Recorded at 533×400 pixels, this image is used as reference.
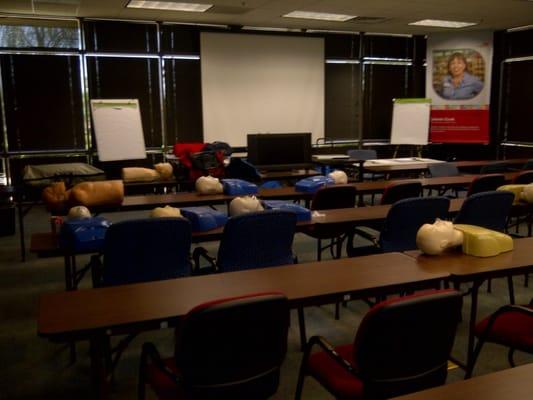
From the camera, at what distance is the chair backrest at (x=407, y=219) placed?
11.2 feet

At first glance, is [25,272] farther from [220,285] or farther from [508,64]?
[508,64]

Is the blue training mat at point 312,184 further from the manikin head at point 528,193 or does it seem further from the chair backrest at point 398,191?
the manikin head at point 528,193

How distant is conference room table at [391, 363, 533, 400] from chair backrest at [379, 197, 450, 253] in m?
1.97

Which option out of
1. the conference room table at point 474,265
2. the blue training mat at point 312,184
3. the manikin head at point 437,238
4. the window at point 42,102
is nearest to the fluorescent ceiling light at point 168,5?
the window at point 42,102

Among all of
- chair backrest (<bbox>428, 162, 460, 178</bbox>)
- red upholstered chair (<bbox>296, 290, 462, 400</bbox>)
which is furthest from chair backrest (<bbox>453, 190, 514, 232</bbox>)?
chair backrest (<bbox>428, 162, 460, 178</bbox>)

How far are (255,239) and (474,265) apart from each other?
1.12m

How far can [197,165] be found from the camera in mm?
5883

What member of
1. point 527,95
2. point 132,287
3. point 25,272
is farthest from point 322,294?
point 527,95

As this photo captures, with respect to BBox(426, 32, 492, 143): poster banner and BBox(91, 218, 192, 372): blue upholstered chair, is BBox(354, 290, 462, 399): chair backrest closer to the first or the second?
BBox(91, 218, 192, 372): blue upholstered chair

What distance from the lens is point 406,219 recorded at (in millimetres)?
3457

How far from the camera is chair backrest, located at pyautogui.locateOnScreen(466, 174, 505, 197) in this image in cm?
484

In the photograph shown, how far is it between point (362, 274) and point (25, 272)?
363 centimetres

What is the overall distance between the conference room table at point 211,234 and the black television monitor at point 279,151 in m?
2.59

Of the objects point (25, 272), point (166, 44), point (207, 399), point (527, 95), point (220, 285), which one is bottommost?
point (25, 272)
